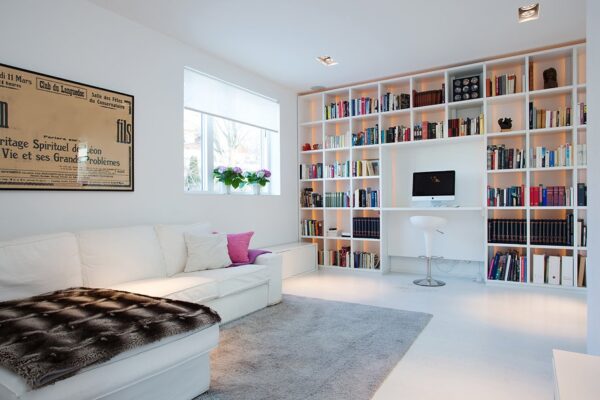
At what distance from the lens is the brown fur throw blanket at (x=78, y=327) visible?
148 centimetres

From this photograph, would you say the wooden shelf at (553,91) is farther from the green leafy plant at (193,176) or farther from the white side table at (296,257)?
the green leafy plant at (193,176)

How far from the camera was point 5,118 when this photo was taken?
9.16 feet

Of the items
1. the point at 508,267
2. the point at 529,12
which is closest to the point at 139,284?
the point at 508,267

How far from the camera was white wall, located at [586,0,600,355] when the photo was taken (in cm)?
190

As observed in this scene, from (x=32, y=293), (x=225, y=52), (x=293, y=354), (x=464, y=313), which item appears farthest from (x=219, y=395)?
(x=225, y=52)

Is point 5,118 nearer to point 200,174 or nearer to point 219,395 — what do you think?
point 200,174

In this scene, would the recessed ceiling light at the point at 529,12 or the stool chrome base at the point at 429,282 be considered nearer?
the recessed ceiling light at the point at 529,12

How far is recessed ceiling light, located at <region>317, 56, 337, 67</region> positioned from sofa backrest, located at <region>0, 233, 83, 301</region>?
3.35 metres

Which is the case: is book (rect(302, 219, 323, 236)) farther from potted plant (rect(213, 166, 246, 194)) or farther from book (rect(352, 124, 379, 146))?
potted plant (rect(213, 166, 246, 194))

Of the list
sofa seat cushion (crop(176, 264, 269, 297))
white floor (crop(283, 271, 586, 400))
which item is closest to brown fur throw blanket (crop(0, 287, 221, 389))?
sofa seat cushion (crop(176, 264, 269, 297))

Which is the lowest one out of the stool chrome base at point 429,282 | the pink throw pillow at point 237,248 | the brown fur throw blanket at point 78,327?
the stool chrome base at point 429,282

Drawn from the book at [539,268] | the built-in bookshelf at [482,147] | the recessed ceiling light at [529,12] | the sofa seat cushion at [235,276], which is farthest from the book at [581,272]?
the sofa seat cushion at [235,276]

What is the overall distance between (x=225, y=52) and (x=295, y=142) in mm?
1971

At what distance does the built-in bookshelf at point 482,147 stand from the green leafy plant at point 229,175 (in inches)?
64.1
